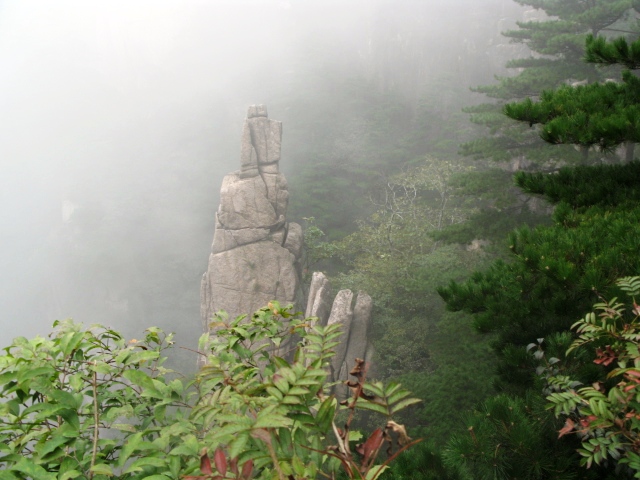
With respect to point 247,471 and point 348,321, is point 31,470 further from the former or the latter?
point 348,321

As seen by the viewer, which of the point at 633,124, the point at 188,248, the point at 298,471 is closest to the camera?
the point at 298,471

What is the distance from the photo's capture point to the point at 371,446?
983mm

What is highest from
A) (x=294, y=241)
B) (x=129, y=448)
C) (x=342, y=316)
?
(x=129, y=448)

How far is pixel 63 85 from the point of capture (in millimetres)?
38438

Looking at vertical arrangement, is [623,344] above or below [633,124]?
below

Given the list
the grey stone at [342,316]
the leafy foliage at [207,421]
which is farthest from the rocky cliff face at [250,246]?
the leafy foliage at [207,421]

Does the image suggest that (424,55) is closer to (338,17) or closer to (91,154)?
(338,17)

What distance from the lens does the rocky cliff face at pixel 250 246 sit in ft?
55.7

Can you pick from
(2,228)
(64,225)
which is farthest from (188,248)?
(2,228)

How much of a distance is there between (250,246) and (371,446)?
53.2ft

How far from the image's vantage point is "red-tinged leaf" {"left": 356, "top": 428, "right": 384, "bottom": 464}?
0.97 m

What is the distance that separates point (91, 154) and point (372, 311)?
90.0ft

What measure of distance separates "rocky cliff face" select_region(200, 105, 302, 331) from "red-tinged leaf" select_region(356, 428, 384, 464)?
15950 millimetres

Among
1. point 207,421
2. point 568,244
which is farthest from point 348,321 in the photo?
point 207,421
